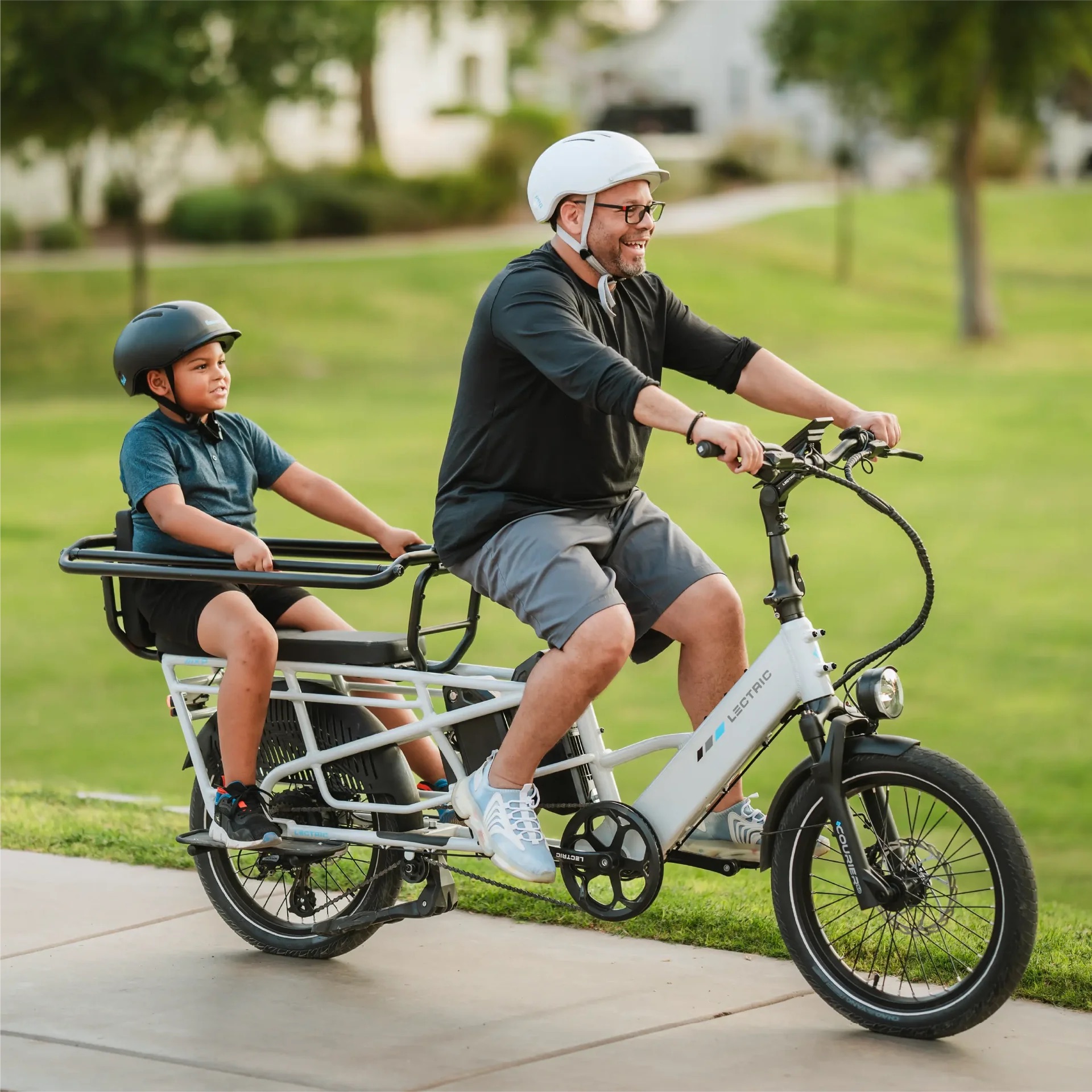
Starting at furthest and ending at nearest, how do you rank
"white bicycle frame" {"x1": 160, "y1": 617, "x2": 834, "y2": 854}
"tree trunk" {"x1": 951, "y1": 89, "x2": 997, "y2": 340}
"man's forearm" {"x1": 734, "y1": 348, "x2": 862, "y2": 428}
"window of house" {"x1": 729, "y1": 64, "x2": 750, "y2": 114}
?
"window of house" {"x1": 729, "y1": 64, "x2": 750, "y2": 114} → "tree trunk" {"x1": 951, "y1": 89, "x2": 997, "y2": 340} → "man's forearm" {"x1": 734, "y1": 348, "x2": 862, "y2": 428} → "white bicycle frame" {"x1": 160, "y1": 617, "x2": 834, "y2": 854}

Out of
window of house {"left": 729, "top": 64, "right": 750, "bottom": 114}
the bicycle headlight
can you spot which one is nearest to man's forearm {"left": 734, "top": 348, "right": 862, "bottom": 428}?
the bicycle headlight

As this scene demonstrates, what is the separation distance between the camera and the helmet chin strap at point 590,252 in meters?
4.46

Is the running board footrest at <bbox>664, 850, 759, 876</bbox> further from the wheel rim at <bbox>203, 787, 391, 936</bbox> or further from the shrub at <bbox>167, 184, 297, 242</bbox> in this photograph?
the shrub at <bbox>167, 184, 297, 242</bbox>

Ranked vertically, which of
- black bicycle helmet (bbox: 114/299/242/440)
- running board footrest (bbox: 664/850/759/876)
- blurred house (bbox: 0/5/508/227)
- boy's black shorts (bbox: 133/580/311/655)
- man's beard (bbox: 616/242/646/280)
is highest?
blurred house (bbox: 0/5/508/227)

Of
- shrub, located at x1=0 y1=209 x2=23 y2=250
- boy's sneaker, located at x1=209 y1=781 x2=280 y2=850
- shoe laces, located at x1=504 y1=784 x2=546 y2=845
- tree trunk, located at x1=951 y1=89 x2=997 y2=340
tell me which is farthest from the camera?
shrub, located at x1=0 y1=209 x2=23 y2=250

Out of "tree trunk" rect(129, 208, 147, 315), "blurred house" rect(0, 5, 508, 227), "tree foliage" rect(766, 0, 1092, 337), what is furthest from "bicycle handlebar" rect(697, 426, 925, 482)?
"blurred house" rect(0, 5, 508, 227)

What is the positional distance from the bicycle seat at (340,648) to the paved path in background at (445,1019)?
0.86 m

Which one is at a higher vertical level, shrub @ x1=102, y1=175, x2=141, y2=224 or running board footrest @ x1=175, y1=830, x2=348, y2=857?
shrub @ x1=102, y1=175, x2=141, y2=224

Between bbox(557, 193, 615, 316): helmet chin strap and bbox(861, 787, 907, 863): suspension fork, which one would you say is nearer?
bbox(861, 787, 907, 863): suspension fork

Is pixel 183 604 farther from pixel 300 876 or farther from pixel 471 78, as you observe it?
pixel 471 78

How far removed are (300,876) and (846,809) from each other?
167 cm

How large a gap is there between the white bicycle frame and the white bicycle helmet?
3.30ft

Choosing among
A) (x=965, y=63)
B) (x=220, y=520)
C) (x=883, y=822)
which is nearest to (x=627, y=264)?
(x=220, y=520)

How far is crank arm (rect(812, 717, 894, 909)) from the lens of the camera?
417 cm
